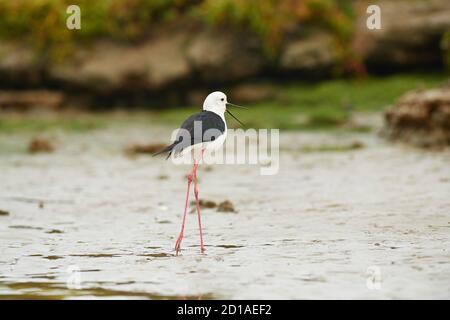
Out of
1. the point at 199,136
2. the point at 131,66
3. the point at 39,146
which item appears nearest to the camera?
the point at 199,136

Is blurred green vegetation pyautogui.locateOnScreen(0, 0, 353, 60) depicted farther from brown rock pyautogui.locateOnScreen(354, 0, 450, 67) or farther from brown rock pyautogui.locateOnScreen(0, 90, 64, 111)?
brown rock pyautogui.locateOnScreen(0, 90, 64, 111)

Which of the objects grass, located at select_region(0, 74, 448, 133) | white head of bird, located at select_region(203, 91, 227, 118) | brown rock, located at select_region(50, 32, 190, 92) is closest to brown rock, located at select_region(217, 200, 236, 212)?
white head of bird, located at select_region(203, 91, 227, 118)

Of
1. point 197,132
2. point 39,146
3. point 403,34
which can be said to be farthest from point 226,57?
point 197,132

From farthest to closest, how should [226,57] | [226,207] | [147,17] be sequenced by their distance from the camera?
[147,17] < [226,57] < [226,207]

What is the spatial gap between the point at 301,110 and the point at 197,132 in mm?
8625

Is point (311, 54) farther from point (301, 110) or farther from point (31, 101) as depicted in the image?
point (31, 101)

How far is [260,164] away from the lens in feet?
41.2

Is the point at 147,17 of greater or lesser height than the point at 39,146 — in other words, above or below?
above

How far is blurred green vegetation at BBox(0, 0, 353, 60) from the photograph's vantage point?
675 inches

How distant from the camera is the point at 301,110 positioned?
16.4 m

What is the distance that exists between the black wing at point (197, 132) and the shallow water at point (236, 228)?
826 millimetres

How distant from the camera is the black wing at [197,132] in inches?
312
